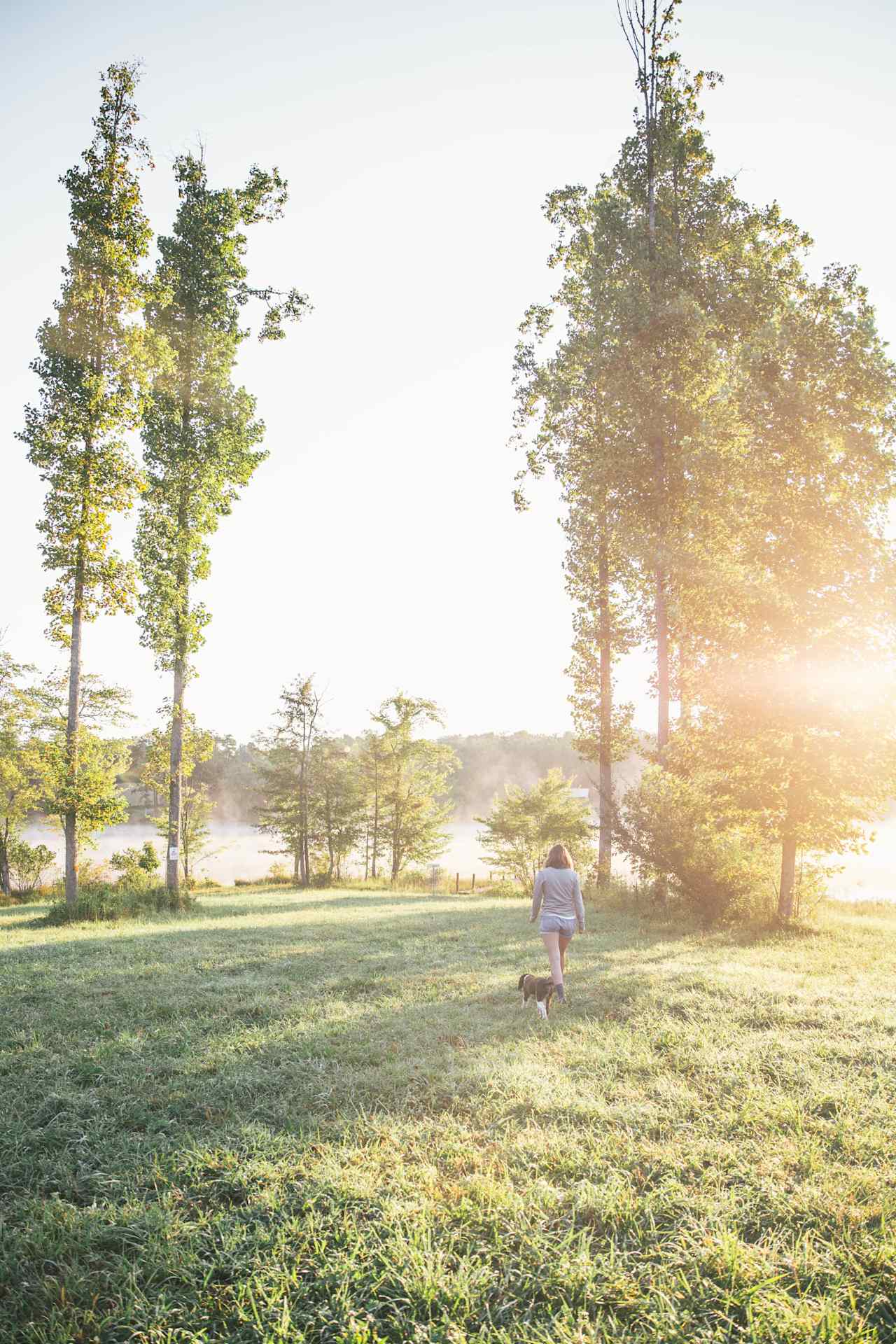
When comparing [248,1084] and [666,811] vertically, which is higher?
[666,811]

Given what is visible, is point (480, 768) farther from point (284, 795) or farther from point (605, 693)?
point (605, 693)

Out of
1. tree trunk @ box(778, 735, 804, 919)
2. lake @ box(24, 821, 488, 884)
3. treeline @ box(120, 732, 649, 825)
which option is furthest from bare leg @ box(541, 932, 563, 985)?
treeline @ box(120, 732, 649, 825)

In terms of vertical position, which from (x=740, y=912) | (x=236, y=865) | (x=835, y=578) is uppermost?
(x=835, y=578)

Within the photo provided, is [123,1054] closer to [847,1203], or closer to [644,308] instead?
[847,1203]

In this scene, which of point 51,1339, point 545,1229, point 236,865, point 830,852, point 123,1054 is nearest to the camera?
point 51,1339

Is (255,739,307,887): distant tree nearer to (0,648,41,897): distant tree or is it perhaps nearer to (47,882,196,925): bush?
(0,648,41,897): distant tree

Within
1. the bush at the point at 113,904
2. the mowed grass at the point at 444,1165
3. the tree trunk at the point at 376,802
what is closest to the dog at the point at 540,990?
the mowed grass at the point at 444,1165

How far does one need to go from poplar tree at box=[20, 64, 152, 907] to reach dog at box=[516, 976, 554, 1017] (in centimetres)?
1196

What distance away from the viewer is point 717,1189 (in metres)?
3.54

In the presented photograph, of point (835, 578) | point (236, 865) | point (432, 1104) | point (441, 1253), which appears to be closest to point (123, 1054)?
point (432, 1104)

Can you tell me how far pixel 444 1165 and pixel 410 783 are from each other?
31521 mm

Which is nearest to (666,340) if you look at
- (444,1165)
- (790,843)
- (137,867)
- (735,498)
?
(735,498)

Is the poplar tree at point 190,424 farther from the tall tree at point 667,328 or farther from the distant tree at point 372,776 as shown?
the distant tree at point 372,776

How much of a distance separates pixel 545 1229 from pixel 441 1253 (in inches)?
23.1
